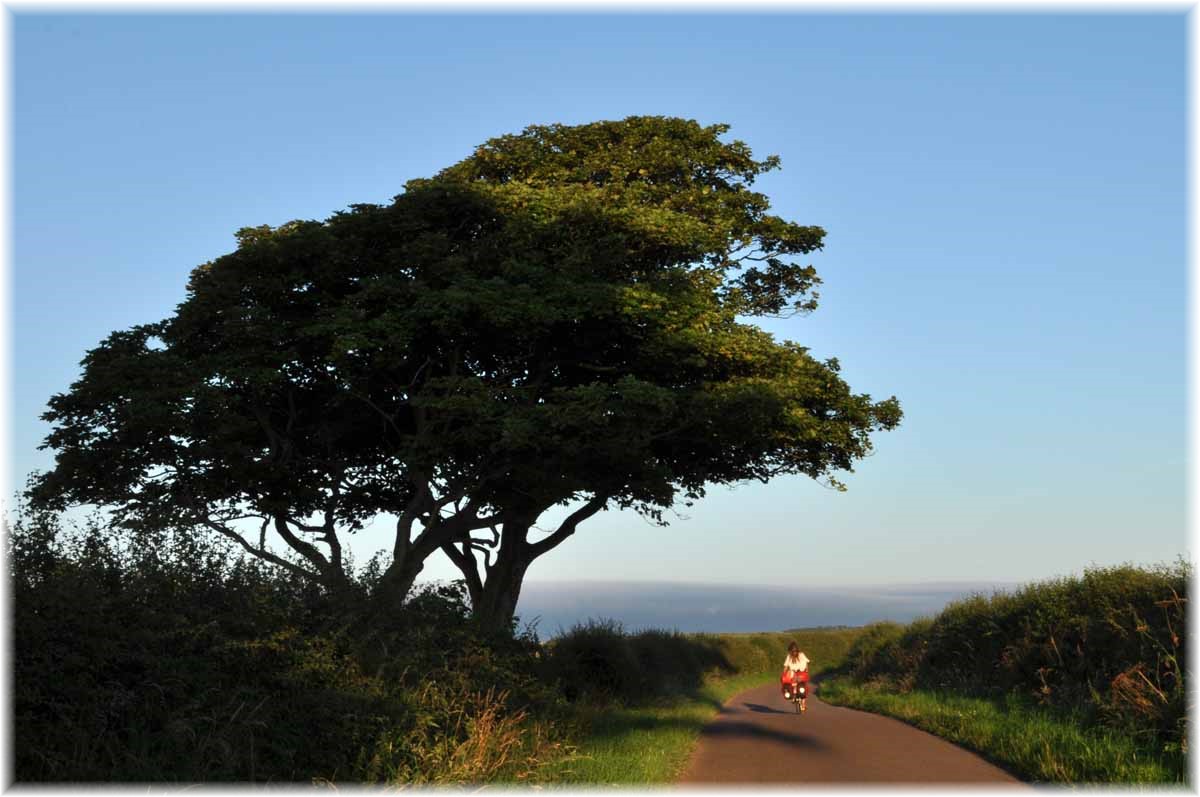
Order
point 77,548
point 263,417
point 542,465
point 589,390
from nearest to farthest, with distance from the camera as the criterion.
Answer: point 77,548 < point 589,390 < point 542,465 < point 263,417

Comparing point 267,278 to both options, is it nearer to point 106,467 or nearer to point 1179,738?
point 106,467

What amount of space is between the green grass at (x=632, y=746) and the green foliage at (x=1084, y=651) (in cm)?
648

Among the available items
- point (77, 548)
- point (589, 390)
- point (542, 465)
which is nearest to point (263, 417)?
point (542, 465)

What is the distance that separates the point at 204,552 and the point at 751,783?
804cm

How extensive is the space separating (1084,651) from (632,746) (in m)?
9.90

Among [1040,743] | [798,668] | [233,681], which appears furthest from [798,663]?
[233,681]

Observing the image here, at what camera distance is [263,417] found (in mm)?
24516

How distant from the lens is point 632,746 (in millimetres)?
16688

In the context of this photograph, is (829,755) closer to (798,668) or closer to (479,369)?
(798,668)

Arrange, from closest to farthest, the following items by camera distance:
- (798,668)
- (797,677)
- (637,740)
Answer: (637,740) → (797,677) → (798,668)

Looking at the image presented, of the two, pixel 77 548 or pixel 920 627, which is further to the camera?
pixel 920 627

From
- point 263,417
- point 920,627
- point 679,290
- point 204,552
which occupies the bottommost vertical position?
point 920,627

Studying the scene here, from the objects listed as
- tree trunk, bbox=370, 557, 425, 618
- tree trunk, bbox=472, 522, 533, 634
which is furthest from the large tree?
tree trunk, bbox=370, 557, 425, 618

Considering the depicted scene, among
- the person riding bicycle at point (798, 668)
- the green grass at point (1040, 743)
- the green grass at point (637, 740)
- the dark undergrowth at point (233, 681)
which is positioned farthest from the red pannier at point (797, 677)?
the dark undergrowth at point (233, 681)
